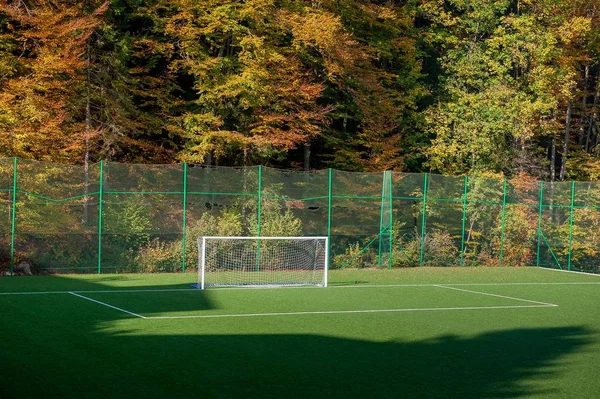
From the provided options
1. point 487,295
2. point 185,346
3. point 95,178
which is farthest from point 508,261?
point 185,346

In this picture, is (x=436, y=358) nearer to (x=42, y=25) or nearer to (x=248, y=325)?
(x=248, y=325)

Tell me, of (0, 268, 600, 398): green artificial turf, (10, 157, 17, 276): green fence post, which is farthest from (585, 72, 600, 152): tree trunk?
(10, 157, 17, 276): green fence post

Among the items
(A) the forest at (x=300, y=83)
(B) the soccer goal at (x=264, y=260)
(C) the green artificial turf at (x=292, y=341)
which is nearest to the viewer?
(C) the green artificial turf at (x=292, y=341)

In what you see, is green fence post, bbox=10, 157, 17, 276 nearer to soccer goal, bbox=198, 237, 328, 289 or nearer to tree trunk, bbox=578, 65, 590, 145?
soccer goal, bbox=198, 237, 328, 289

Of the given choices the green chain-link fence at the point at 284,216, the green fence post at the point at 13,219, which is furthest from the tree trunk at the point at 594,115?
the green fence post at the point at 13,219

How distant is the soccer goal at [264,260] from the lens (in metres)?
20.3

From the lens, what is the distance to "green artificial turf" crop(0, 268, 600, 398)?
8109mm

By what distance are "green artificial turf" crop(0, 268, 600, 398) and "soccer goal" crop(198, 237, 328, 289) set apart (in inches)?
88.9

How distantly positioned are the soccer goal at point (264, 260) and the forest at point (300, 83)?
4.84 meters

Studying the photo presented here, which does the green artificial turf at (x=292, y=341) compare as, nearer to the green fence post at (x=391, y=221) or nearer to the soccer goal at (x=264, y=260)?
the soccer goal at (x=264, y=260)

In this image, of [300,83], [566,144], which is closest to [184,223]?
[300,83]

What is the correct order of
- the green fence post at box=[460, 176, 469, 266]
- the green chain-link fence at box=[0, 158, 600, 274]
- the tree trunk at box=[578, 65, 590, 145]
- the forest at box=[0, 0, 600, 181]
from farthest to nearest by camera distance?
the tree trunk at box=[578, 65, 590, 145]
the green fence post at box=[460, 176, 469, 266]
the forest at box=[0, 0, 600, 181]
the green chain-link fence at box=[0, 158, 600, 274]

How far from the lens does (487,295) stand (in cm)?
1753

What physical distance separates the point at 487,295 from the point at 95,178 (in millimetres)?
9931
